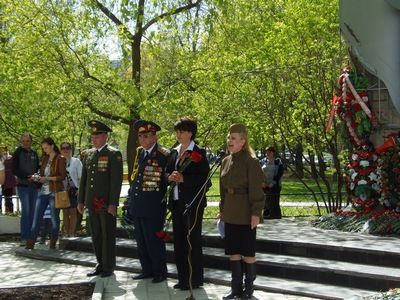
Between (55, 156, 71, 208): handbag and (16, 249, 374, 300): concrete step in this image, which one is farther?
(55, 156, 71, 208): handbag

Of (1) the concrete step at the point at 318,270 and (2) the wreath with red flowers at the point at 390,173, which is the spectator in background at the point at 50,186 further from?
(2) the wreath with red flowers at the point at 390,173

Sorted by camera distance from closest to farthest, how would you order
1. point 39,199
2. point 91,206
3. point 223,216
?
point 223,216 < point 91,206 < point 39,199

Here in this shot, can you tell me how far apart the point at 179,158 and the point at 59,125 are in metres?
6.67

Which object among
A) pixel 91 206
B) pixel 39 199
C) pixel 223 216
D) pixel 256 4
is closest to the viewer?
pixel 223 216

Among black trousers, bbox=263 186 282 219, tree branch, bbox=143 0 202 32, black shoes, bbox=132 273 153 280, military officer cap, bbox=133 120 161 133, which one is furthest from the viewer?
black trousers, bbox=263 186 282 219

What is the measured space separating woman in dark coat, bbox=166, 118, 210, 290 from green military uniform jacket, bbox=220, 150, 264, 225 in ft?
1.60

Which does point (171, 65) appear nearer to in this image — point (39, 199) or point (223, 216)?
point (39, 199)

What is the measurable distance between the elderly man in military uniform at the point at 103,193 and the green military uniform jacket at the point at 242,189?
182cm

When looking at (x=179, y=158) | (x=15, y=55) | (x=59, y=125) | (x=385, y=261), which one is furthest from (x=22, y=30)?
(x=385, y=261)

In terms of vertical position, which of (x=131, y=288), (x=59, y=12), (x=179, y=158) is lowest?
(x=131, y=288)

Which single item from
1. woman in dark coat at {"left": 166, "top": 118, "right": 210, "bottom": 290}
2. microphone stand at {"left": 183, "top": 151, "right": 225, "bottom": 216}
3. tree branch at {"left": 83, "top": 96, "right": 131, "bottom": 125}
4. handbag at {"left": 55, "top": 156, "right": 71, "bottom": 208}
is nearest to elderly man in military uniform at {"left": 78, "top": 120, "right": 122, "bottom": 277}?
woman in dark coat at {"left": 166, "top": 118, "right": 210, "bottom": 290}

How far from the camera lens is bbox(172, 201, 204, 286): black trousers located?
7.05m

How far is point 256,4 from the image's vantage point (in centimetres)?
1439

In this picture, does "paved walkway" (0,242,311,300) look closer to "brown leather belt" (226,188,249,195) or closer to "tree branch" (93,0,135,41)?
"brown leather belt" (226,188,249,195)
